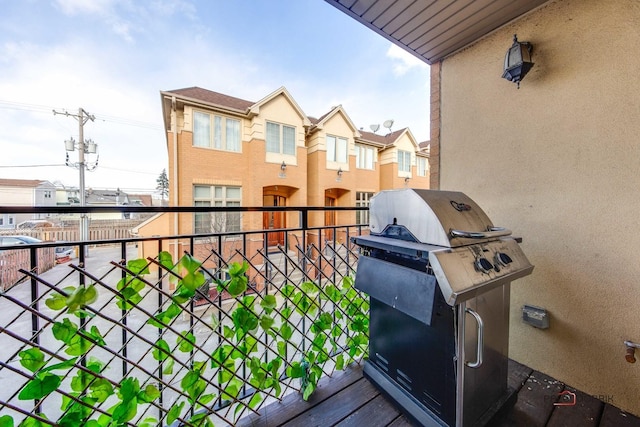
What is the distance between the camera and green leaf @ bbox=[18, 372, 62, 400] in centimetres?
80

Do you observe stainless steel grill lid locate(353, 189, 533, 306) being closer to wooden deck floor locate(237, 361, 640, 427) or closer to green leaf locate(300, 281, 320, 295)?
green leaf locate(300, 281, 320, 295)

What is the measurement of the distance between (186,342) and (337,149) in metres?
10.4

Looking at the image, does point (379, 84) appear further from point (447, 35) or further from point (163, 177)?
point (163, 177)

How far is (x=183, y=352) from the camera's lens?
117 cm

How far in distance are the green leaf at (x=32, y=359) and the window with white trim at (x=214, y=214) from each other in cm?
730

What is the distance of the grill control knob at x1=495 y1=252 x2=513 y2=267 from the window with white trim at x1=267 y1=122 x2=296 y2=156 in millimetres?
8682

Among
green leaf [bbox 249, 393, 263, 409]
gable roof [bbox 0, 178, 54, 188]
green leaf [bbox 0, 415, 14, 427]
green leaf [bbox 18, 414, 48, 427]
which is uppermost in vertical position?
gable roof [bbox 0, 178, 54, 188]

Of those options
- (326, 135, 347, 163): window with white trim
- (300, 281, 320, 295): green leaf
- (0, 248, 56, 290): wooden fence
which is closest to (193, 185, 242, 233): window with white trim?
(0, 248, 56, 290): wooden fence

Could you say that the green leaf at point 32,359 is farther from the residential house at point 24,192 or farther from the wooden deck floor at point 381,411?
the residential house at point 24,192

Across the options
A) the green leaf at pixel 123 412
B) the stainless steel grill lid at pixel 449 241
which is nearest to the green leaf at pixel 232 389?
the green leaf at pixel 123 412

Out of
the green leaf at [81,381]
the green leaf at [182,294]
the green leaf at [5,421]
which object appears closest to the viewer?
the green leaf at [5,421]

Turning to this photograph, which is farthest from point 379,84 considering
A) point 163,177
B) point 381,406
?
point 163,177

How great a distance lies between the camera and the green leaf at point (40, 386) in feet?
2.62

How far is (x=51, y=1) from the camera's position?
17.8 feet
